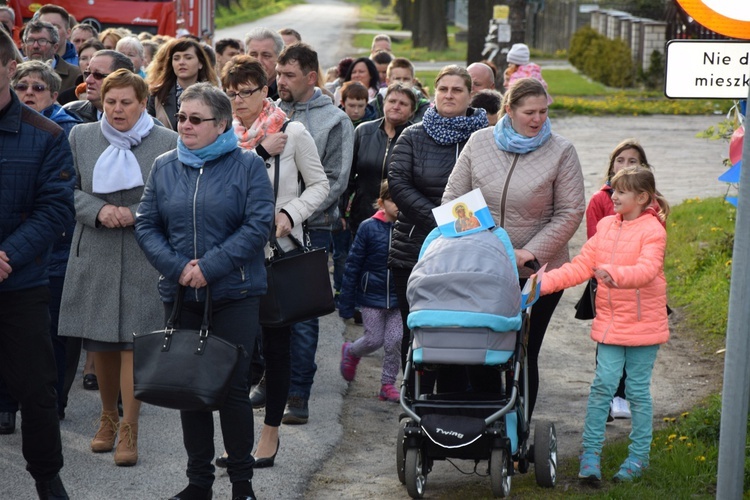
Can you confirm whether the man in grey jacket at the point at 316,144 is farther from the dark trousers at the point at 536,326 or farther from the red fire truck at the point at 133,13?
the red fire truck at the point at 133,13

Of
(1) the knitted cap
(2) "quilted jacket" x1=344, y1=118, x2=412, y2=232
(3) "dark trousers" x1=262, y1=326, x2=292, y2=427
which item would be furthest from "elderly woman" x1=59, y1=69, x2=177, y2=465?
(1) the knitted cap

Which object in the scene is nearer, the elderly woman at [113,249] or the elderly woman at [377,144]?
the elderly woman at [113,249]

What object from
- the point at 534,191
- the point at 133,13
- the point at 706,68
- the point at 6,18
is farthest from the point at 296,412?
the point at 133,13

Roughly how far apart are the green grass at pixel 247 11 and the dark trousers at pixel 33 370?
56.9 meters

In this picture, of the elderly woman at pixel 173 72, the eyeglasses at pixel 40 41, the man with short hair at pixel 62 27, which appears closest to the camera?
the elderly woman at pixel 173 72

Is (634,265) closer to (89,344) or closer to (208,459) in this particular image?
(208,459)

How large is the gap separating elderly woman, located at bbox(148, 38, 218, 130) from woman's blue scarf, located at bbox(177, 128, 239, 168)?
8.66ft

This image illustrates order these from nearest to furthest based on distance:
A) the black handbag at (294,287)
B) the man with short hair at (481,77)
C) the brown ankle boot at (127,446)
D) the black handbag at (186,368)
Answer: the black handbag at (186,368) → the black handbag at (294,287) → the brown ankle boot at (127,446) → the man with short hair at (481,77)

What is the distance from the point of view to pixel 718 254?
1115cm

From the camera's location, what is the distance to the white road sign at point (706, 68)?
14.0ft

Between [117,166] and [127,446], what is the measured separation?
4.89 feet

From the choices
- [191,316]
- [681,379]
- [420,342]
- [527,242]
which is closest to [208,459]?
[191,316]

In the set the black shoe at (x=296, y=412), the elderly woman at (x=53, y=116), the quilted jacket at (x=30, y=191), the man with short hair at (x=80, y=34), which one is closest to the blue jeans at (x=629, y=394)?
the black shoe at (x=296, y=412)

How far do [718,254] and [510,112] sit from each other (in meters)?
5.69
